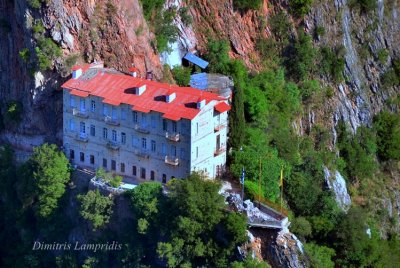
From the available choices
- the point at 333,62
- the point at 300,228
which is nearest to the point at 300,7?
the point at 333,62

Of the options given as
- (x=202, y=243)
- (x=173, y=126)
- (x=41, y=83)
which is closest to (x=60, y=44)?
(x=41, y=83)

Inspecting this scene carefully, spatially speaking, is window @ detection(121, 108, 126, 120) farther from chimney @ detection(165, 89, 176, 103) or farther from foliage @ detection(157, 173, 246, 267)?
foliage @ detection(157, 173, 246, 267)

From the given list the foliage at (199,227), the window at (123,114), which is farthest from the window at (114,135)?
the foliage at (199,227)

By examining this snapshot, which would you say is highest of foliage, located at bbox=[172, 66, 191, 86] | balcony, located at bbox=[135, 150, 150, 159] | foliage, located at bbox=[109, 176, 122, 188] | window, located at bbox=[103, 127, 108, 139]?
foliage, located at bbox=[172, 66, 191, 86]

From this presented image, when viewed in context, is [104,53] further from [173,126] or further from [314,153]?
[314,153]

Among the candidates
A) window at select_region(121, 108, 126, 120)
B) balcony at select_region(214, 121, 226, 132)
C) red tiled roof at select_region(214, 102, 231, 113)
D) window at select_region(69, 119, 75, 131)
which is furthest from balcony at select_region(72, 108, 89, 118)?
red tiled roof at select_region(214, 102, 231, 113)

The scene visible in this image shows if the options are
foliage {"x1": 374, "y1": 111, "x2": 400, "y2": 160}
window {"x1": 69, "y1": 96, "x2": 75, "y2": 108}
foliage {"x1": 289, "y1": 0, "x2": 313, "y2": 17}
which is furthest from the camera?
foliage {"x1": 374, "y1": 111, "x2": 400, "y2": 160}

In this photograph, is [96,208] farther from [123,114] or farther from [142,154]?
[123,114]
